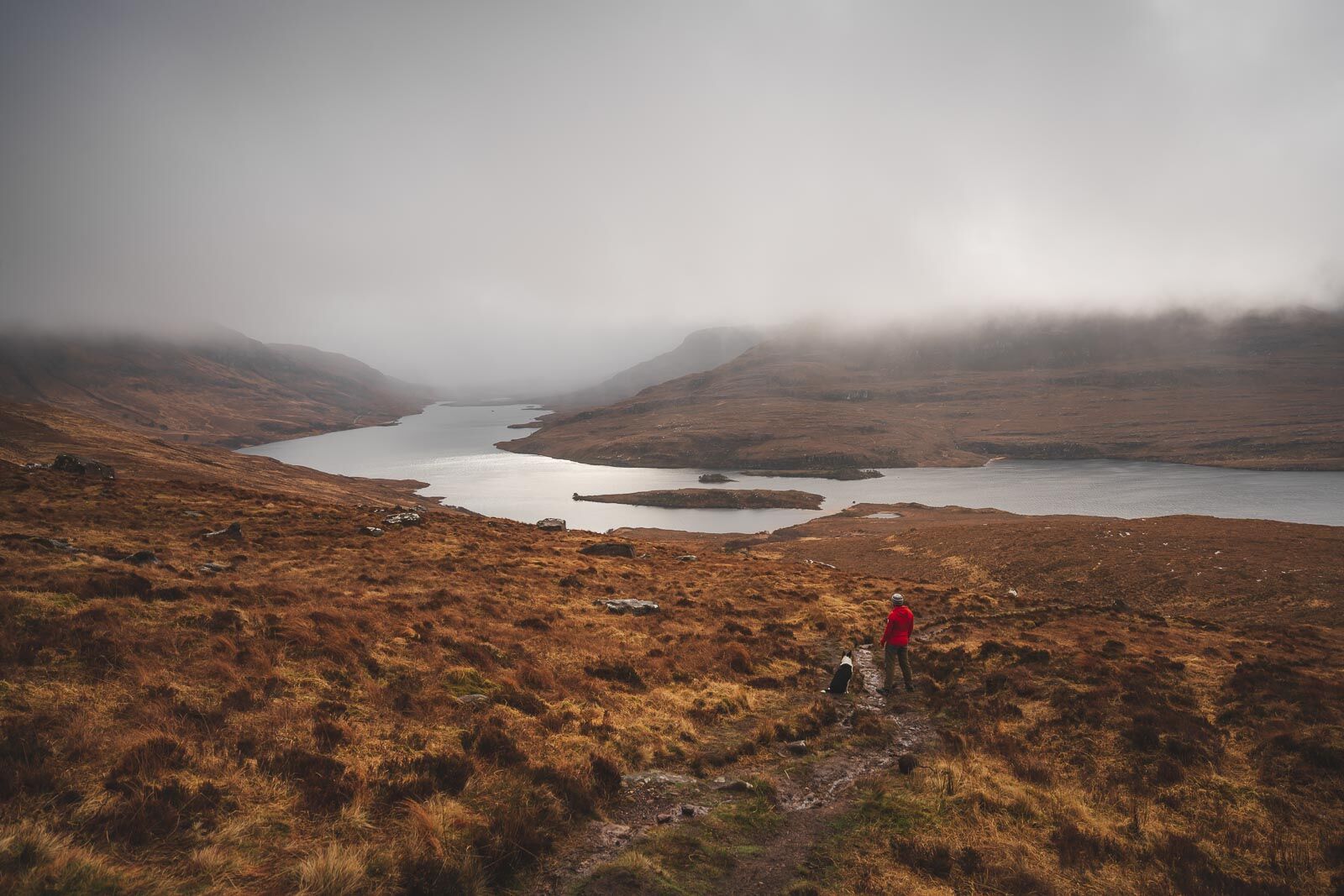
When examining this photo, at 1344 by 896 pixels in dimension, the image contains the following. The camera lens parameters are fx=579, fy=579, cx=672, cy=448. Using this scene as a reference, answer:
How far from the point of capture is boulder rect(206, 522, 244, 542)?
26.7 meters

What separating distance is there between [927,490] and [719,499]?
55.8m

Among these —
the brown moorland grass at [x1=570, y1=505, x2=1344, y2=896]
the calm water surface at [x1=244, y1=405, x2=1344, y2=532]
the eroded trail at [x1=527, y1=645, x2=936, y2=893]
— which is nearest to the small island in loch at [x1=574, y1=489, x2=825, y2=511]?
the calm water surface at [x1=244, y1=405, x2=1344, y2=532]

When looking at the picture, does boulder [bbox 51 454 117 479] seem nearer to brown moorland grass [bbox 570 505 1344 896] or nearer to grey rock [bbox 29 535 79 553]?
grey rock [bbox 29 535 79 553]

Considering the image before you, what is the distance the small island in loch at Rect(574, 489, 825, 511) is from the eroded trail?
385 feet

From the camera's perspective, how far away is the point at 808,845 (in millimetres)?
8820

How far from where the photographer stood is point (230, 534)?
89.5 ft

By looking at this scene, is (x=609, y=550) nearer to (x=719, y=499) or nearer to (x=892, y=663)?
(x=892, y=663)

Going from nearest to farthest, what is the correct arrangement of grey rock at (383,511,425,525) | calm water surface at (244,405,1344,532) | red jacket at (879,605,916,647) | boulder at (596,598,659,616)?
red jacket at (879,605,916,647)
boulder at (596,598,659,616)
grey rock at (383,511,425,525)
calm water surface at (244,405,1344,532)

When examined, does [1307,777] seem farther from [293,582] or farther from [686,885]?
[293,582]

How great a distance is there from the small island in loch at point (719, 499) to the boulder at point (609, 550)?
305 ft

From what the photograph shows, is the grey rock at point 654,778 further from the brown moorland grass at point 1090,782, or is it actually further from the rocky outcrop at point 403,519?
the rocky outcrop at point 403,519

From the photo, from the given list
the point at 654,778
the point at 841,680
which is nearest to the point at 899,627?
the point at 841,680

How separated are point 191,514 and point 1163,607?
59715 mm

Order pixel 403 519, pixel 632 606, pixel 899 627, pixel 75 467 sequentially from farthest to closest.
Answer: pixel 75 467 → pixel 403 519 → pixel 632 606 → pixel 899 627
